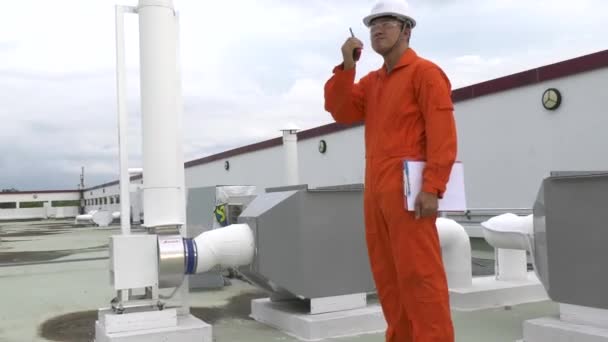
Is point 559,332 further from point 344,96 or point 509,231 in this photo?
point 344,96

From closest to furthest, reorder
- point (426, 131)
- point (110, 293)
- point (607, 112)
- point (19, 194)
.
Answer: point (426, 131) < point (110, 293) < point (607, 112) < point (19, 194)

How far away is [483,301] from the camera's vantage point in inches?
190

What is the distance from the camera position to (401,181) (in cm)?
230

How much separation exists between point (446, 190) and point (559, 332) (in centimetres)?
152

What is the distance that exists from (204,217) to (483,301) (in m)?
5.41

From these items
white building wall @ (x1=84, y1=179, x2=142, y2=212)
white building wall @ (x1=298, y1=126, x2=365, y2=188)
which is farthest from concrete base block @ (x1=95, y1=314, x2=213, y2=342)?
white building wall @ (x1=84, y1=179, x2=142, y2=212)

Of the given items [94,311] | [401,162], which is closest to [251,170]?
[94,311]

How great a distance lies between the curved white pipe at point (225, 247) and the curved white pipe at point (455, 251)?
1.70m

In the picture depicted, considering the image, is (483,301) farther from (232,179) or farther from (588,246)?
(232,179)

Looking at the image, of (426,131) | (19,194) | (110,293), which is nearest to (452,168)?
(426,131)

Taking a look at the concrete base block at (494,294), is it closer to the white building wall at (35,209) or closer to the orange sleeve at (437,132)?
the orange sleeve at (437,132)

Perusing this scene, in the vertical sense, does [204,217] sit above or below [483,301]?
above

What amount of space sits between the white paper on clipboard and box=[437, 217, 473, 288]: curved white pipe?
2417 millimetres

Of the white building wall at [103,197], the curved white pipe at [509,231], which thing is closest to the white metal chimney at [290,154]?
the curved white pipe at [509,231]
